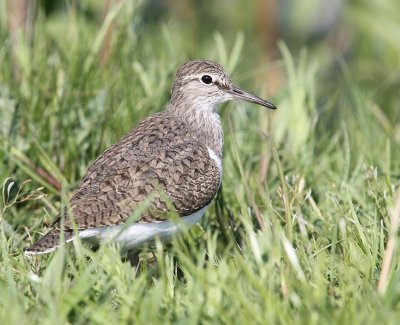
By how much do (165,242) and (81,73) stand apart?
1.77 meters

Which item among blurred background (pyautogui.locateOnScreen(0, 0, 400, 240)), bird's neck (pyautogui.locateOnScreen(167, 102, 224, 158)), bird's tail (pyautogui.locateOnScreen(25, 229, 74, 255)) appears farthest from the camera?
blurred background (pyautogui.locateOnScreen(0, 0, 400, 240))

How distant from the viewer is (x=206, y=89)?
563 centimetres

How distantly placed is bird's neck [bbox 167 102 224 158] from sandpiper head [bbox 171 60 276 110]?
3 centimetres

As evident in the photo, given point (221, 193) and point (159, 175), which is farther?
point (221, 193)

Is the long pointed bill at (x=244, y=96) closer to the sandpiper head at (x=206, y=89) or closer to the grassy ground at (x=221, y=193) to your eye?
the sandpiper head at (x=206, y=89)

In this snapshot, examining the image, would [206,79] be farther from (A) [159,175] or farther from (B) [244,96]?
(A) [159,175]

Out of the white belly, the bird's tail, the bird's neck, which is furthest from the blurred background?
the bird's tail

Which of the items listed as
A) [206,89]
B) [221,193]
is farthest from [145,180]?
[206,89]

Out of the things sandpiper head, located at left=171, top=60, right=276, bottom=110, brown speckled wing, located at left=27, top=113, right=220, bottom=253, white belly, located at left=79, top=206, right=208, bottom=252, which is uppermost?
sandpiper head, located at left=171, top=60, right=276, bottom=110

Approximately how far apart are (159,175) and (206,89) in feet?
3.12

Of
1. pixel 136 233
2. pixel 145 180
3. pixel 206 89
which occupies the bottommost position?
pixel 136 233

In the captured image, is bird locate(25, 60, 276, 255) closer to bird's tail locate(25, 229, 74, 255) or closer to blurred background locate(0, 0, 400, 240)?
bird's tail locate(25, 229, 74, 255)

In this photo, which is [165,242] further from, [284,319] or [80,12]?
[80,12]

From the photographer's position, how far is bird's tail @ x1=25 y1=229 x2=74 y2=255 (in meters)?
4.29
